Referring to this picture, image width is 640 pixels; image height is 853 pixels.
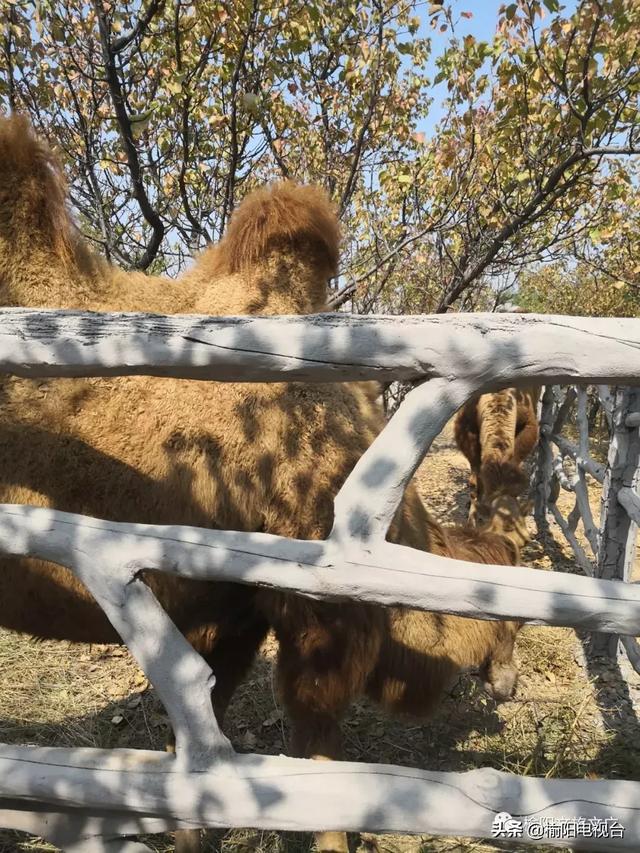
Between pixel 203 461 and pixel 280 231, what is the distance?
3.32ft

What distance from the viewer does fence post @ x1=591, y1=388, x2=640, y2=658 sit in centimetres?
356

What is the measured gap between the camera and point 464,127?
13.5ft

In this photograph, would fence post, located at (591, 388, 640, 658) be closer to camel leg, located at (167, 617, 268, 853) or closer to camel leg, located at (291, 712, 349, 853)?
camel leg, located at (291, 712, 349, 853)

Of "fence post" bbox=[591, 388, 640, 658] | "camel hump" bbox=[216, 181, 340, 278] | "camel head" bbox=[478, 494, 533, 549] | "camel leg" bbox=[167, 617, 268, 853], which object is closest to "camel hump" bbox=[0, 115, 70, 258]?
"camel hump" bbox=[216, 181, 340, 278]

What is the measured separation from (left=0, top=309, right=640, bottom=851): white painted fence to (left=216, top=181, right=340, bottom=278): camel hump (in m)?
1.16

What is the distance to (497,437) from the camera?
588 cm

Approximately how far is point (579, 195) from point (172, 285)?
345cm

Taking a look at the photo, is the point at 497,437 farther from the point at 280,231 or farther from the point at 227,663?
the point at 280,231

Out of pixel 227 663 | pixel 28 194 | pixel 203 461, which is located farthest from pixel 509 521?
pixel 28 194

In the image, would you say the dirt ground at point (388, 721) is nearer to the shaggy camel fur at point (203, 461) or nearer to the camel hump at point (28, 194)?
the shaggy camel fur at point (203, 461)

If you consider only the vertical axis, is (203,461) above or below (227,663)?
above

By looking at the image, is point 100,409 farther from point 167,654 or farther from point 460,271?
point 460,271

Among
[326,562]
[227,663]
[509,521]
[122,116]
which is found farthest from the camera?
[122,116]

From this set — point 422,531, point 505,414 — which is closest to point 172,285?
point 422,531
